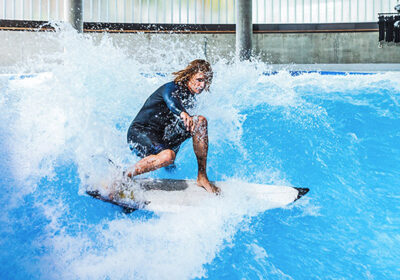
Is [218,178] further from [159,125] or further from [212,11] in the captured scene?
[212,11]

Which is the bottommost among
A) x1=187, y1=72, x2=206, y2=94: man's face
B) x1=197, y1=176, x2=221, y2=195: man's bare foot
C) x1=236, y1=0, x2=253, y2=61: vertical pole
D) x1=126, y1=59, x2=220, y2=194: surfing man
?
x1=197, y1=176, x2=221, y2=195: man's bare foot

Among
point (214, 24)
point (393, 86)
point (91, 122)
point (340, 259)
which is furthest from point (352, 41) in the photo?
point (340, 259)

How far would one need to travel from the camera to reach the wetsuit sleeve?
90.4 inches

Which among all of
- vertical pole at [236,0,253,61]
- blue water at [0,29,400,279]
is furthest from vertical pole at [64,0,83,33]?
blue water at [0,29,400,279]

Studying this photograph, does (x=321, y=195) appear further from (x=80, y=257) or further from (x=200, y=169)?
(x=80, y=257)

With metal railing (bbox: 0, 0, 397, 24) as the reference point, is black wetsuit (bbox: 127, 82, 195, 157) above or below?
below

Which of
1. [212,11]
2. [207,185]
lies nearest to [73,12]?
[212,11]

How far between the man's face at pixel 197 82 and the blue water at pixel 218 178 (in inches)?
30.1

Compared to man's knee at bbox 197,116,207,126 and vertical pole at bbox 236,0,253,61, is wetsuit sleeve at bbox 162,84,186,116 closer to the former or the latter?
man's knee at bbox 197,116,207,126

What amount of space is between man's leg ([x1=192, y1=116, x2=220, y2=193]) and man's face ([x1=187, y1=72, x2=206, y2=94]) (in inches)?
9.9

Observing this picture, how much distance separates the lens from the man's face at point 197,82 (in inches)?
96.6

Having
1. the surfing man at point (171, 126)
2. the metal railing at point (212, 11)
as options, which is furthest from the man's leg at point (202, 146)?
the metal railing at point (212, 11)

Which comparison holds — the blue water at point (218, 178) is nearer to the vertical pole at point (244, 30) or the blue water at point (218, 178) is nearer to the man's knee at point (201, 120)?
the man's knee at point (201, 120)

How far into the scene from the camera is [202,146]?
2.41 m
